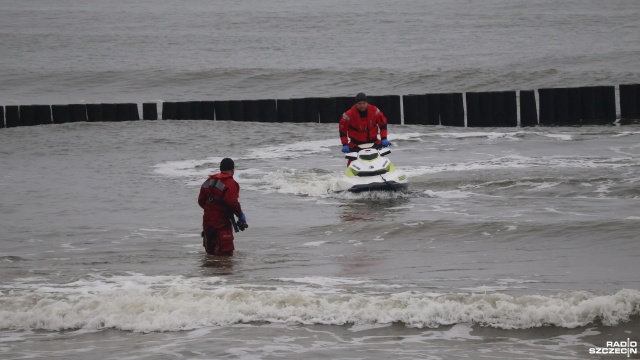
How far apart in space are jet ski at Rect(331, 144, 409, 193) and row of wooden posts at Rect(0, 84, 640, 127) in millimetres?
11785

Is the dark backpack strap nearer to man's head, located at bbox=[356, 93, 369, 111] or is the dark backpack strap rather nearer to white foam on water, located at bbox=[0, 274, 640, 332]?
white foam on water, located at bbox=[0, 274, 640, 332]

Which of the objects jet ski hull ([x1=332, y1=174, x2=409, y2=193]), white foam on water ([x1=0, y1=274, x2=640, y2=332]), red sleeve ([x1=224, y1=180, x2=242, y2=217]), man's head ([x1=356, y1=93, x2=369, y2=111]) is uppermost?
man's head ([x1=356, y1=93, x2=369, y2=111])

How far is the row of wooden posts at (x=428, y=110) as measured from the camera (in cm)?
2864

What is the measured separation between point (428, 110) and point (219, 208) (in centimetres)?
1727

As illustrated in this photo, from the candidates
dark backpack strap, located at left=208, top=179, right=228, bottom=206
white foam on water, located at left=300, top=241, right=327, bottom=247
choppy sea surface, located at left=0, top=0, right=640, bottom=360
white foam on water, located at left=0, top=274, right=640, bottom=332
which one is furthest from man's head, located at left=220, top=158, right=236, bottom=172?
white foam on water, located at left=300, top=241, right=327, bottom=247

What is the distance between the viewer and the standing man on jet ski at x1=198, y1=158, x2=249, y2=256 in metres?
12.6

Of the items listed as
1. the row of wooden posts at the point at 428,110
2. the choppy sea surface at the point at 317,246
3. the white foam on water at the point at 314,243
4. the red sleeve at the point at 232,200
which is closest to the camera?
the choppy sea surface at the point at 317,246

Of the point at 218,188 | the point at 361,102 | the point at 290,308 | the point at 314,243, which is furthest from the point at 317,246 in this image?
the point at 361,102

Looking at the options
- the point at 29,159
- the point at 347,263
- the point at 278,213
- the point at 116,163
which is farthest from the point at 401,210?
the point at 29,159

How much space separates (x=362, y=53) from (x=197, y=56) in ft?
29.3

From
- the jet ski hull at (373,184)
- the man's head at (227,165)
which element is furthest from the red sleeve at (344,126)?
the man's head at (227,165)

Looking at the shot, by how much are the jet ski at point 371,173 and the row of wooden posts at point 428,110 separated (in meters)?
11.8

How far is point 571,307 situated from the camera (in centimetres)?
1004

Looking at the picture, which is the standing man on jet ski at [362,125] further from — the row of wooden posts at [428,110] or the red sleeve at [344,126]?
the row of wooden posts at [428,110]
